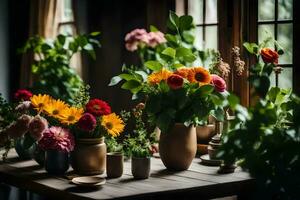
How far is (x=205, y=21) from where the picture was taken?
4426mm

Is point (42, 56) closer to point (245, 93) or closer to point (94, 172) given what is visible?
point (245, 93)

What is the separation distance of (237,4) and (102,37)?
7.22 ft

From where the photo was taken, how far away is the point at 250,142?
1970mm

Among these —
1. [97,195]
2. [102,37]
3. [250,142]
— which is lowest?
[97,195]

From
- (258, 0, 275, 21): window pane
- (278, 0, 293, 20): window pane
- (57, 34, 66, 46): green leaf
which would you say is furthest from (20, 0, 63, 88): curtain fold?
(278, 0, 293, 20): window pane

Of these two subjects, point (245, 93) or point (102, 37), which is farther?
point (102, 37)

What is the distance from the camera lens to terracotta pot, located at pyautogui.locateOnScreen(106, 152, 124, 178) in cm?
259

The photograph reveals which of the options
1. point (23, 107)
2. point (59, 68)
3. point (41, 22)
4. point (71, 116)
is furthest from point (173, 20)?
point (41, 22)

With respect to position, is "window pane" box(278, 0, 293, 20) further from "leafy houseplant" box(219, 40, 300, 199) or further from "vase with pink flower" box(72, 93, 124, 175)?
"leafy houseplant" box(219, 40, 300, 199)

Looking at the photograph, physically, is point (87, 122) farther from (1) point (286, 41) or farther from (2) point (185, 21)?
(1) point (286, 41)

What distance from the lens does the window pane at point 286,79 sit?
3670 millimetres

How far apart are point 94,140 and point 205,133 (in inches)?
32.0

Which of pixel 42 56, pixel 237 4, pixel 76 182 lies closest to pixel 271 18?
pixel 237 4

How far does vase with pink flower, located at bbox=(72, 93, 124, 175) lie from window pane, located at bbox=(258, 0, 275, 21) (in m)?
1.59
